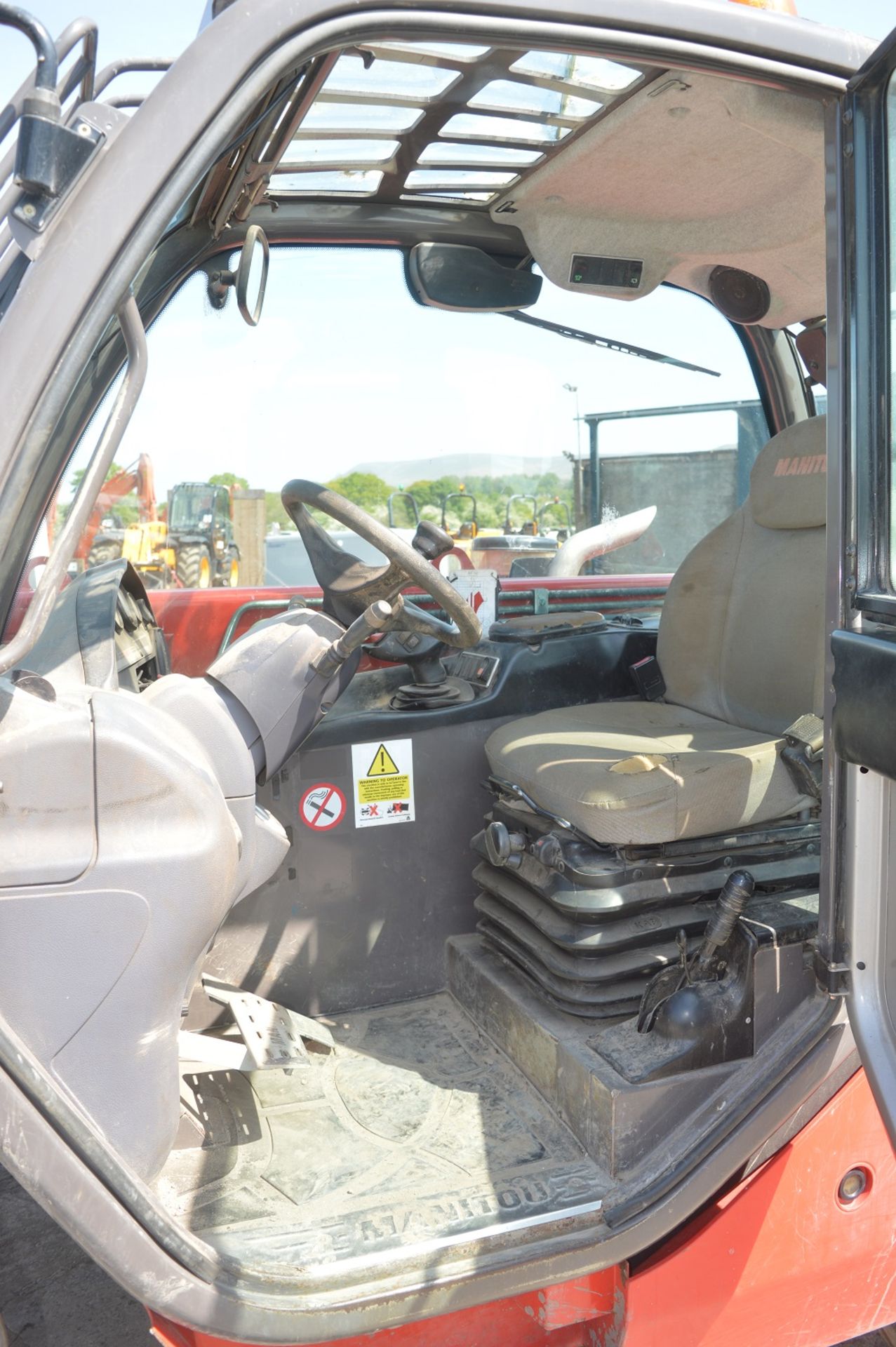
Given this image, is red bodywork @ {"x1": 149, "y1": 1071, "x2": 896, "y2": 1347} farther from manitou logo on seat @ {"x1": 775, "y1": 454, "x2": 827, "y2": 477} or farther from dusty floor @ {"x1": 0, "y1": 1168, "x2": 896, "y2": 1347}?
manitou logo on seat @ {"x1": 775, "y1": 454, "x2": 827, "y2": 477}

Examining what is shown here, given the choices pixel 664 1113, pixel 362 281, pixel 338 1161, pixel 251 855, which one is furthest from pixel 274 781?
pixel 362 281

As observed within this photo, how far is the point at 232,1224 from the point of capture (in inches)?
59.2

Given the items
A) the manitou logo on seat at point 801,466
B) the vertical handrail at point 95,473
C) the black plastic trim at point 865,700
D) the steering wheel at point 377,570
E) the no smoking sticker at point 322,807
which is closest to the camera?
the vertical handrail at point 95,473

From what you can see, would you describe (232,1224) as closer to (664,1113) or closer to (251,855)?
(251,855)

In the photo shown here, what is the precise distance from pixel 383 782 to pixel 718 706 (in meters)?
0.84

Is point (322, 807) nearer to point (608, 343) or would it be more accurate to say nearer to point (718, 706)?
point (718, 706)

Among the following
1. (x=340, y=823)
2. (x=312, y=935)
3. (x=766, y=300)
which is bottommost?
(x=312, y=935)

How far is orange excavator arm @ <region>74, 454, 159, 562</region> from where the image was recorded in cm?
243

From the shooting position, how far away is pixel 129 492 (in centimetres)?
252

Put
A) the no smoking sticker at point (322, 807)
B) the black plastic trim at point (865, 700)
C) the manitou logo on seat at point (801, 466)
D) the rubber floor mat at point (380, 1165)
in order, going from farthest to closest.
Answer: the manitou logo on seat at point (801, 466)
the no smoking sticker at point (322, 807)
the rubber floor mat at point (380, 1165)
the black plastic trim at point (865, 700)

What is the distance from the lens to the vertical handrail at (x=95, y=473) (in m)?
1.13

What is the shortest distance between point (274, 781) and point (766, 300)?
161 centimetres

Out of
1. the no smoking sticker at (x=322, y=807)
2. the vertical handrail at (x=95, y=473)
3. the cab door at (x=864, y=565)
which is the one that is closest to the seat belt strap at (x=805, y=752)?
the cab door at (x=864, y=565)

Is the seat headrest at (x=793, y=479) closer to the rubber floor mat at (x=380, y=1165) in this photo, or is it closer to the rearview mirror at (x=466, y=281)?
the rearview mirror at (x=466, y=281)
